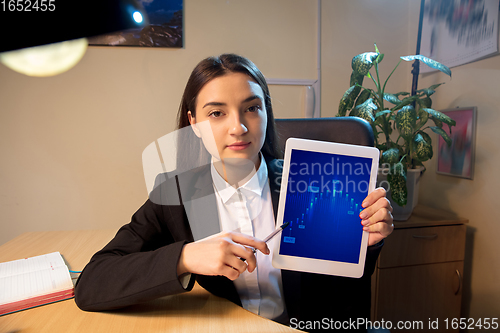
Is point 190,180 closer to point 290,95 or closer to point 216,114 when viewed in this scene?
point 216,114

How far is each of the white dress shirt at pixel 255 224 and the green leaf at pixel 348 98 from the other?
2.43 feet

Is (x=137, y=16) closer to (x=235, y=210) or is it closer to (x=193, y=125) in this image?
(x=193, y=125)

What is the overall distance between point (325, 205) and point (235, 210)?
0.30 metres

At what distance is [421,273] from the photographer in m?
1.39

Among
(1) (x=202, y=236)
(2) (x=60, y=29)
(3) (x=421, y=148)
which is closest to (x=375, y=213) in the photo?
(1) (x=202, y=236)

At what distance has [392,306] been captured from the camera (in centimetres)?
140

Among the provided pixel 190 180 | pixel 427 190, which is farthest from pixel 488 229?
pixel 190 180

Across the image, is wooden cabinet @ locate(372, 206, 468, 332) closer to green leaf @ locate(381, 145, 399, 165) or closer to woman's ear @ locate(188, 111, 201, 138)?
green leaf @ locate(381, 145, 399, 165)

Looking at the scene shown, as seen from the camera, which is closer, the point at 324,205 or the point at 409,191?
the point at 324,205

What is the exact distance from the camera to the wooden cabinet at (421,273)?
138 cm

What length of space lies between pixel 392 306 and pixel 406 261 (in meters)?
0.22

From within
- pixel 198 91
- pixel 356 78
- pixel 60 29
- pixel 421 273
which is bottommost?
pixel 421 273

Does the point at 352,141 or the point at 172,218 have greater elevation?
the point at 352,141

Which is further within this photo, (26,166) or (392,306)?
(26,166)
